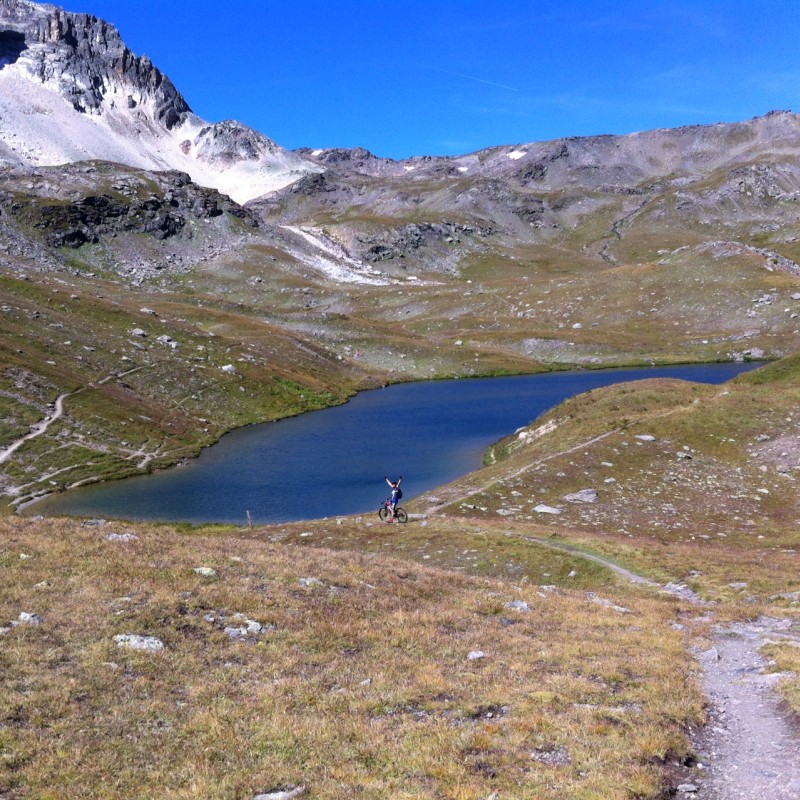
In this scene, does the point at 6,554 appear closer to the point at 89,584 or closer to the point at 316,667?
the point at 89,584

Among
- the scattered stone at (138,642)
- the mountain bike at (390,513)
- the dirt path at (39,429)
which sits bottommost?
the mountain bike at (390,513)

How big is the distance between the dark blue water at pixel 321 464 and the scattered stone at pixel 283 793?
45592 mm

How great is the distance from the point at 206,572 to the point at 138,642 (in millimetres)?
5958

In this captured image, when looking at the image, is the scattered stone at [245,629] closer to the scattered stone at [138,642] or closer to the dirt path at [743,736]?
the scattered stone at [138,642]

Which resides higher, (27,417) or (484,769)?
(27,417)

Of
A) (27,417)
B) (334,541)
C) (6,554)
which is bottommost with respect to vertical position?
(334,541)

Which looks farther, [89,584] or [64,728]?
[89,584]

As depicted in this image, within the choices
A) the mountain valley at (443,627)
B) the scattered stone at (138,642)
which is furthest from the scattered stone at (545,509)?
the scattered stone at (138,642)

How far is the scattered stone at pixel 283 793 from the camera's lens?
11367 millimetres

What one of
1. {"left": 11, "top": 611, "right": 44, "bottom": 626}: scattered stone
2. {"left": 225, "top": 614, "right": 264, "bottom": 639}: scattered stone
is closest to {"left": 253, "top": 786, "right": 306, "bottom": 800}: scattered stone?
{"left": 225, "top": 614, "right": 264, "bottom": 639}: scattered stone

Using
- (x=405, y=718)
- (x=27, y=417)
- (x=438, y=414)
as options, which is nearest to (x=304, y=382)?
(x=438, y=414)

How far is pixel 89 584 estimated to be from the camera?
2045 cm

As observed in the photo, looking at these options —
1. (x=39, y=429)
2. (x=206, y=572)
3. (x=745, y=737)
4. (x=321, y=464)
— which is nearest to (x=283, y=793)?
(x=745, y=737)

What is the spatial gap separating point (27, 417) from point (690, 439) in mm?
69687
